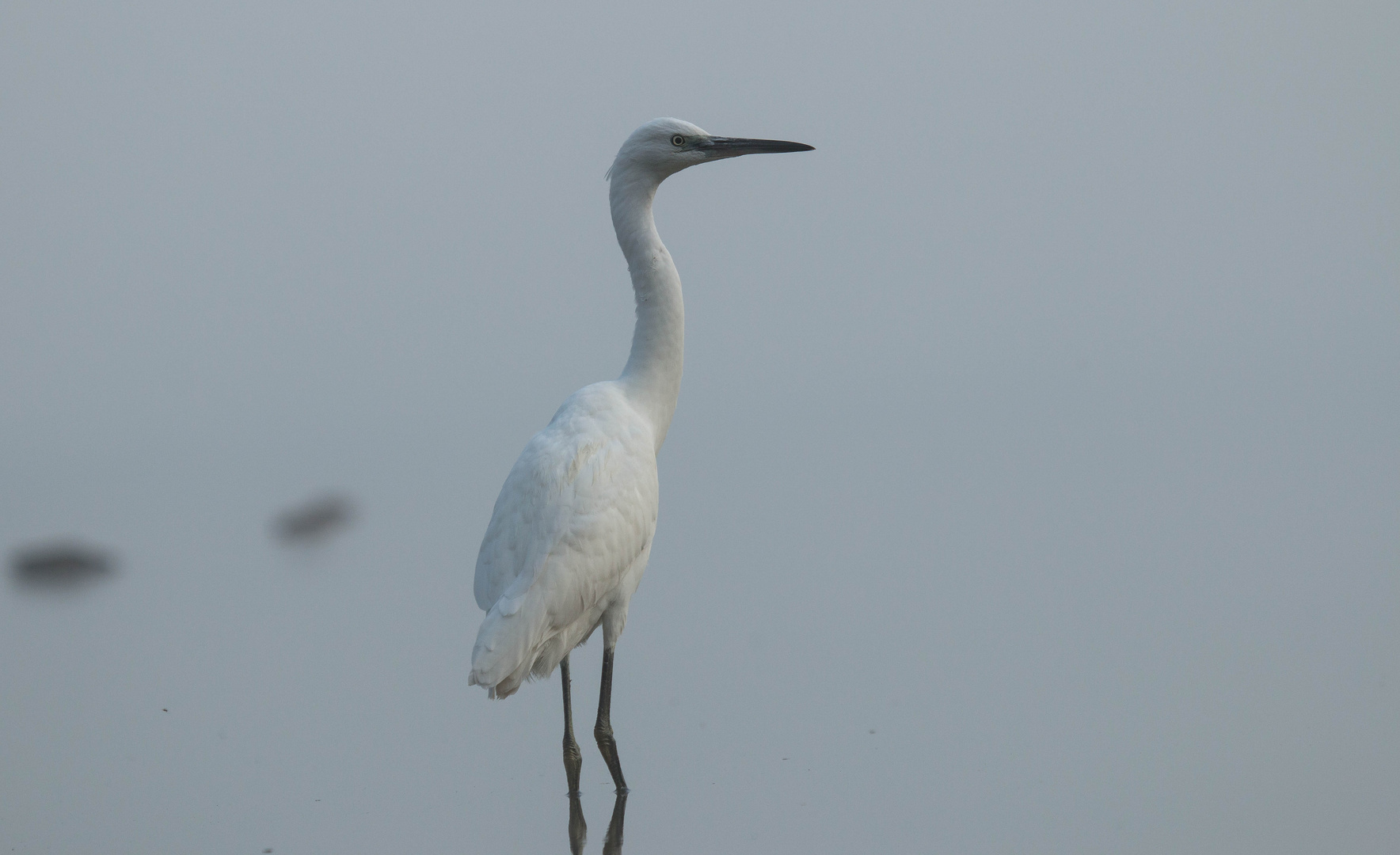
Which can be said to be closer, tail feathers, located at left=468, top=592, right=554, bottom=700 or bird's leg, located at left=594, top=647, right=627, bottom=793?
tail feathers, located at left=468, top=592, right=554, bottom=700

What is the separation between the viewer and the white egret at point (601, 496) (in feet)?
11.0

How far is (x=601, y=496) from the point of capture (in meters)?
3.48

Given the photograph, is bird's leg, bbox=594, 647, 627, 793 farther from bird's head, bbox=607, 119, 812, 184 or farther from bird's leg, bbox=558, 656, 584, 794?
bird's head, bbox=607, 119, 812, 184

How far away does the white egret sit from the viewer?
132 inches

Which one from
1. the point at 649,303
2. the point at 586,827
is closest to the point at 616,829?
the point at 586,827

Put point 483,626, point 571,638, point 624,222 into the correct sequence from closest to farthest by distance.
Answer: point 483,626, point 571,638, point 624,222

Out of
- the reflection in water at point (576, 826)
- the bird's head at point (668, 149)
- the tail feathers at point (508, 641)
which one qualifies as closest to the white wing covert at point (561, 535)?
the tail feathers at point (508, 641)

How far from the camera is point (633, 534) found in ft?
11.7

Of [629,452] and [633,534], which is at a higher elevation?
[629,452]

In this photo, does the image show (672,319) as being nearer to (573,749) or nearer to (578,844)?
(573,749)

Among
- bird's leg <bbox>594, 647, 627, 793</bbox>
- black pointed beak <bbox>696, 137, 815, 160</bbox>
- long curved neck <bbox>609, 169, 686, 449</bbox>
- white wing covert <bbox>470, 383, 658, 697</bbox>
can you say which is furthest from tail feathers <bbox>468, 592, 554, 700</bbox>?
black pointed beak <bbox>696, 137, 815, 160</bbox>

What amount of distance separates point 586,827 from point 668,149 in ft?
6.92

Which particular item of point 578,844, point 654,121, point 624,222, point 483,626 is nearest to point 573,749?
point 578,844

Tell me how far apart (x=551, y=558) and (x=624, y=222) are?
3.65ft
